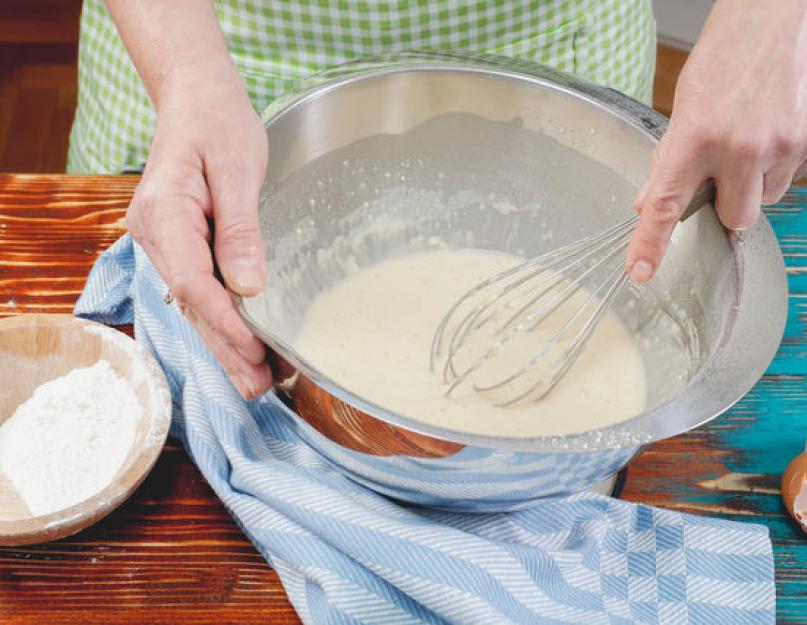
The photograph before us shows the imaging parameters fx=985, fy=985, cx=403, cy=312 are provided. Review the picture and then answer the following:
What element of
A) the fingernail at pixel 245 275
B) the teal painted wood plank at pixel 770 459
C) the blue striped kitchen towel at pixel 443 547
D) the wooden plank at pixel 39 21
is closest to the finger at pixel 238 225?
the fingernail at pixel 245 275

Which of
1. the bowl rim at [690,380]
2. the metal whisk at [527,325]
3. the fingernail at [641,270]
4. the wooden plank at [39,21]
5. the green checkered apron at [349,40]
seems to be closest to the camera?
the bowl rim at [690,380]

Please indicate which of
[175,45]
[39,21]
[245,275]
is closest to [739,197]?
[245,275]

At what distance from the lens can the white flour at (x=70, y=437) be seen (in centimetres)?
68

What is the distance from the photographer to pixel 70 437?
710 millimetres

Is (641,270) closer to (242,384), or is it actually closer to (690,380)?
(690,380)

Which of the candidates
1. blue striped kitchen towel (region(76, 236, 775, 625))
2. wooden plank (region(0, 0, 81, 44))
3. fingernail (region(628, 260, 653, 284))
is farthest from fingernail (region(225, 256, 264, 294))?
wooden plank (region(0, 0, 81, 44))

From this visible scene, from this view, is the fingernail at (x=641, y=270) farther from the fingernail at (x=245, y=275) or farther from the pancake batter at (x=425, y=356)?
the fingernail at (x=245, y=275)

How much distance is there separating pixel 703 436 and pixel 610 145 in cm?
25

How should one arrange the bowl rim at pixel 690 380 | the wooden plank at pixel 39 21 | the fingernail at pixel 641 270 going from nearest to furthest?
the bowl rim at pixel 690 380 < the fingernail at pixel 641 270 < the wooden plank at pixel 39 21

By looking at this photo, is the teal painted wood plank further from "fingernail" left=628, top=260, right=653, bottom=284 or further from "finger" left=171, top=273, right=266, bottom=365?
"finger" left=171, top=273, right=266, bottom=365

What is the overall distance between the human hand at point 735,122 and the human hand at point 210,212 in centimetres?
27

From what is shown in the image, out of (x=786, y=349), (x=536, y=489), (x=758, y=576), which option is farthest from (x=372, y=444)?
(x=786, y=349)

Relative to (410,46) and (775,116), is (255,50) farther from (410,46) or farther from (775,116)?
(775,116)

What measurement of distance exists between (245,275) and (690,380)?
11.6 inches
